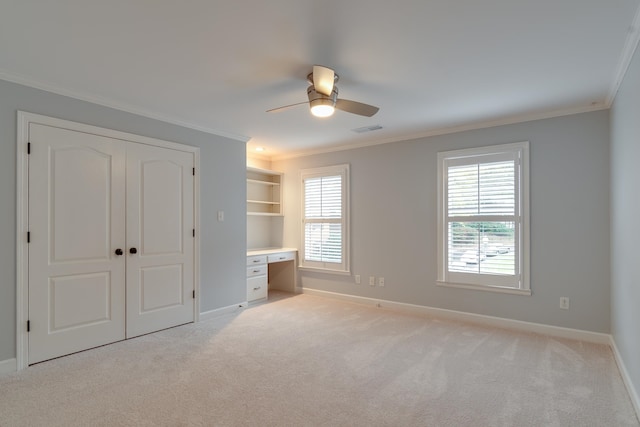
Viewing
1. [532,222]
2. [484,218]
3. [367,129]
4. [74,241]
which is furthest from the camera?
[367,129]

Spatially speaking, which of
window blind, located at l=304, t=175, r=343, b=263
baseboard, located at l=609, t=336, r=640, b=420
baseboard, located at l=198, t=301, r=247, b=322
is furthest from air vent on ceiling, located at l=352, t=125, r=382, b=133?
baseboard, located at l=609, t=336, r=640, b=420

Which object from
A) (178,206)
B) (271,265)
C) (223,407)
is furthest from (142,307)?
(271,265)

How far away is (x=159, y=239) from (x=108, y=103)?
1.53m

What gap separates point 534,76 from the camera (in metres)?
2.89

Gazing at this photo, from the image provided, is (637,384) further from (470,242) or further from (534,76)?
(534,76)

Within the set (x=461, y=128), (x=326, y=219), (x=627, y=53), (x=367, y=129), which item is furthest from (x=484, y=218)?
(x=326, y=219)

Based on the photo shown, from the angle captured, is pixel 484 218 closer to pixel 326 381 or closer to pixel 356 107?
pixel 356 107

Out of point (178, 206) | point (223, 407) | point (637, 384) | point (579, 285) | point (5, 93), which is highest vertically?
point (5, 93)

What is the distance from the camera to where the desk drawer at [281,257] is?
5551mm

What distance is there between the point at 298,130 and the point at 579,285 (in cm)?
373

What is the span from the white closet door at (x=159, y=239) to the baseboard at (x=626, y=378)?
13.9ft

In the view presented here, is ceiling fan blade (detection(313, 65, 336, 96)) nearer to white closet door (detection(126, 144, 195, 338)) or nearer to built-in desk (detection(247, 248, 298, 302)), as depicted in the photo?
white closet door (detection(126, 144, 195, 338))

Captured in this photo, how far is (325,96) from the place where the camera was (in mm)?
2727

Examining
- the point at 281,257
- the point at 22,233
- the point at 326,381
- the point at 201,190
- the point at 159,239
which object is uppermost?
the point at 201,190
